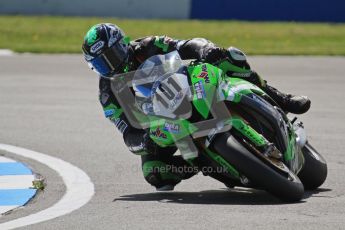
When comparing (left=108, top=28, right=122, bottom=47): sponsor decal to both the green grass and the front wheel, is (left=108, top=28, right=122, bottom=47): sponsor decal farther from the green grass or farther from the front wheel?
the green grass

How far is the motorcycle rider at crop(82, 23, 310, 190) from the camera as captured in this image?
734 centimetres

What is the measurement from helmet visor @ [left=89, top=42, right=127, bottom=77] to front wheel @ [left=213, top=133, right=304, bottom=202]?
1208mm

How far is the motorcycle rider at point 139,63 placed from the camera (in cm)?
734

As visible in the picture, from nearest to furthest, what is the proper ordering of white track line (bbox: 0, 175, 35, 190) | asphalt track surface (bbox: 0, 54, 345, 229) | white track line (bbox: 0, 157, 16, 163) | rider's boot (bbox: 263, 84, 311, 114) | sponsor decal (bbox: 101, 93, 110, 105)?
asphalt track surface (bbox: 0, 54, 345, 229), sponsor decal (bbox: 101, 93, 110, 105), rider's boot (bbox: 263, 84, 311, 114), white track line (bbox: 0, 175, 35, 190), white track line (bbox: 0, 157, 16, 163)

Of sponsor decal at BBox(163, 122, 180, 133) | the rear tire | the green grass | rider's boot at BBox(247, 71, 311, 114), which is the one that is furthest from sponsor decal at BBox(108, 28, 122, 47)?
the green grass

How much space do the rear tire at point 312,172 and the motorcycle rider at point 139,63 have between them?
1.34 ft

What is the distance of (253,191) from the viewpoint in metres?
7.59

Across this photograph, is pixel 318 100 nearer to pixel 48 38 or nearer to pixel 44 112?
pixel 44 112

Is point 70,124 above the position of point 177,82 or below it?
below

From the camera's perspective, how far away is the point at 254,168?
664cm

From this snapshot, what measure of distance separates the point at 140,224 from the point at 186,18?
26.6 meters

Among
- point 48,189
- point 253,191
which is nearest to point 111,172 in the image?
point 48,189

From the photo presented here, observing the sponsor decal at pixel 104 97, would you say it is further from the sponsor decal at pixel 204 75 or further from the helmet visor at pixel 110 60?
the sponsor decal at pixel 204 75

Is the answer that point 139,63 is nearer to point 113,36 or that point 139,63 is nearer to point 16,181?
point 113,36
